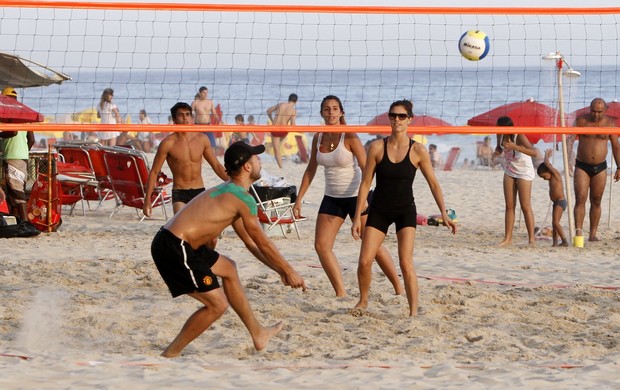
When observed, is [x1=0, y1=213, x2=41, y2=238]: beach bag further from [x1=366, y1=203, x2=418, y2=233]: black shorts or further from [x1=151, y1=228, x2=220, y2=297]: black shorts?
[x1=151, y1=228, x2=220, y2=297]: black shorts

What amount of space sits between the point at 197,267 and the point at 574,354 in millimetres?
1942

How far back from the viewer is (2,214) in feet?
31.1

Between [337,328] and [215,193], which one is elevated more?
[215,193]

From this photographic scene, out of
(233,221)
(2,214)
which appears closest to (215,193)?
(233,221)

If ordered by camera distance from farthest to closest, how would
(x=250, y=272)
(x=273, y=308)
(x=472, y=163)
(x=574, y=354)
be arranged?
(x=472, y=163) → (x=250, y=272) → (x=273, y=308) → (x=574, y=354)

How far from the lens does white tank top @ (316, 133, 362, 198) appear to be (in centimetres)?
664

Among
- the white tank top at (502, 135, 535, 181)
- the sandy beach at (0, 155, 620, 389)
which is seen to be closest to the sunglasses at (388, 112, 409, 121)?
the sandy beach at (0, 155, 620, 389)

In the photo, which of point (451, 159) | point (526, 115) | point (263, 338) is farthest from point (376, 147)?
point (451, 159)

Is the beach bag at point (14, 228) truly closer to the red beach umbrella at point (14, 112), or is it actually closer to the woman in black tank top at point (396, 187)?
the red beach umbrella at point (14, 112)

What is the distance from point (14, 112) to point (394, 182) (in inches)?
140

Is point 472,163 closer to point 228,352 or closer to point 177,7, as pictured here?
point 177,7

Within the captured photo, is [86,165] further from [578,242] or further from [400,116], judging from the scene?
[400,116]

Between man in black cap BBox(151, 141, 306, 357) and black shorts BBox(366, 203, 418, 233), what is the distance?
1.18 metres

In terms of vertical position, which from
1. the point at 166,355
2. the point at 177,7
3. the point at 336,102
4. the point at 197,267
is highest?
the point at 177,7
